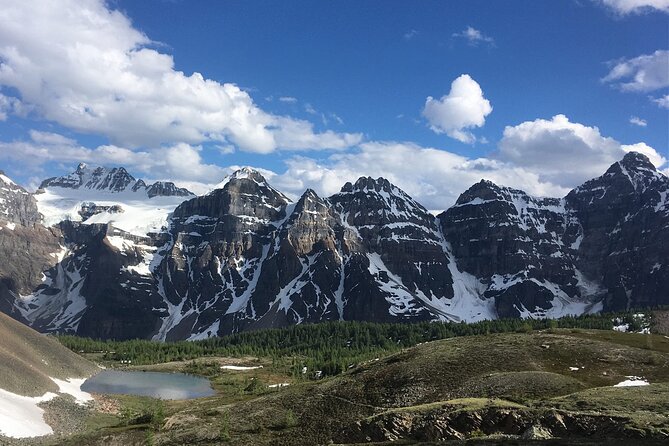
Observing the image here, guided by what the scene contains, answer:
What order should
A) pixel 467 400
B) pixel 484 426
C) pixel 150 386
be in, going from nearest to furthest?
pixel 484 426 → pixel 467 400 → pixel 150 386

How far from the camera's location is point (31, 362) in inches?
5148

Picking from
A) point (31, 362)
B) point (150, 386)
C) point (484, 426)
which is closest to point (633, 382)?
point (484, 426)

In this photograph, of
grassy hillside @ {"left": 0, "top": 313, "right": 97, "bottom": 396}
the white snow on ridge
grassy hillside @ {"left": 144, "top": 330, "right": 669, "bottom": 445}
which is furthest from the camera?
grassy hillside @ {"left": 0, "top": 313, "right": 97, "bottom": 396}

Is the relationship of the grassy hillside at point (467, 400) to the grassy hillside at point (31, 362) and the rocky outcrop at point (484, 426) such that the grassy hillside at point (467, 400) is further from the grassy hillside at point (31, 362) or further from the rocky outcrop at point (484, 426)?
the grassy hillside at point (31, 362)

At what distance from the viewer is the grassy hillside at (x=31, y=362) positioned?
109125 mm

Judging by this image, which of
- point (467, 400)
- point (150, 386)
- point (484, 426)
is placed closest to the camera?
point (484, 426)

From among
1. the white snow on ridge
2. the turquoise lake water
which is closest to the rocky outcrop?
the white snow on ridge

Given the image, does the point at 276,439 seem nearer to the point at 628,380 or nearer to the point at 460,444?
the point at 460,444

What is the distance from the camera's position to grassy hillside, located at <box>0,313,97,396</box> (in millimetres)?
109125

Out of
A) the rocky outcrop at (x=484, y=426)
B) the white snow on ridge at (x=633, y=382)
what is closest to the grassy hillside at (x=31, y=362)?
the rocky outcrop at (x=484, y=426)

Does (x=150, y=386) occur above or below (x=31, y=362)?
below

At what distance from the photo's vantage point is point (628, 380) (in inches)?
3300

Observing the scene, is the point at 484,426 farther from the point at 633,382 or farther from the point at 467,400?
the point at 633,382

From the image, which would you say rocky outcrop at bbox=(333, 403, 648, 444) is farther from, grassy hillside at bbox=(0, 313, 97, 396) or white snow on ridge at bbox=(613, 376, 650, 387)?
grassy hillside at bbox=(0, 313, 97, 396)
